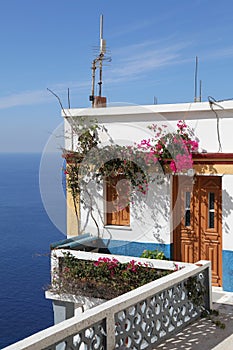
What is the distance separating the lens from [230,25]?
1723 cm

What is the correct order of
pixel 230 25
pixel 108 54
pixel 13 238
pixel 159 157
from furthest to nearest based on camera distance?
pixel 13 238 → pixel 230 25 → pixel 108 54 → pixel 159 157

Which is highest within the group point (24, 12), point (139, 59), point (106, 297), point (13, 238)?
point (24, 12)

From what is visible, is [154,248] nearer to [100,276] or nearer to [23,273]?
[100,276]

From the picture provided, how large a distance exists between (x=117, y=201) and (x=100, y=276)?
6.83ft

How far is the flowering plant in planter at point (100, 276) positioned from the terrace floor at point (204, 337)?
1.56m

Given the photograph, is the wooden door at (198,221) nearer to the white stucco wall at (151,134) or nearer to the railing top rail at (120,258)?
the white stucco wall at (151,134)

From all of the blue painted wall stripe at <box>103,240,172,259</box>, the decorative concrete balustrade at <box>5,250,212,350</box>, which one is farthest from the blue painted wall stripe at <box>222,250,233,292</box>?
the decorative concrete balustrade at <box>5,250,212,350</box>

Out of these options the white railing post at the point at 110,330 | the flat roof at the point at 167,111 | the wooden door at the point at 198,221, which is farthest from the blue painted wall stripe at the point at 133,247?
the white railing post at the point at 110,330

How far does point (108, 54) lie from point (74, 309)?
6.26 m

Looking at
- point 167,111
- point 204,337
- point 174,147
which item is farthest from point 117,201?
point 204,337

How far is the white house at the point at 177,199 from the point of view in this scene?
32.4 ft

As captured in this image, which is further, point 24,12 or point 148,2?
point 24,12

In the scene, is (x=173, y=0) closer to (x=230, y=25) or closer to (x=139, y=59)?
(x=230, y=25)

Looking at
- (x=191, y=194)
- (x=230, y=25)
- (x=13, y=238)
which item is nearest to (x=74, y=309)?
(x=191, y=194)
